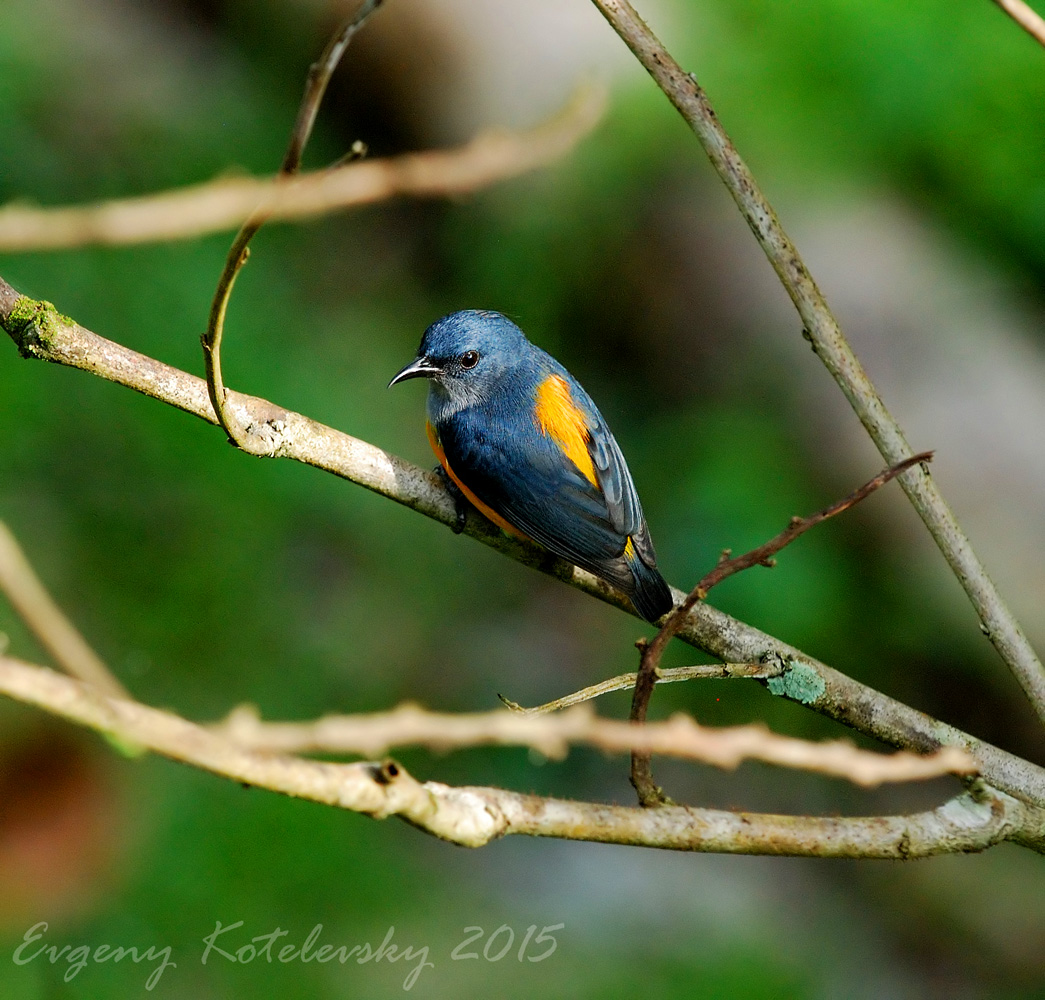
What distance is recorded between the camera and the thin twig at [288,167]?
117 cm

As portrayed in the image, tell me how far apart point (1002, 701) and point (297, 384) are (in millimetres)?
3909

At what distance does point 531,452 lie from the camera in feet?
12.5

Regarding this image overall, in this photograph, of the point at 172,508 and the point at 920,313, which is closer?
the point at 172,508

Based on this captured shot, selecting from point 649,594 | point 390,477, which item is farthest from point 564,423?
point 390,477

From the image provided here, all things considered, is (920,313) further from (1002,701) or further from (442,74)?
(442,74)

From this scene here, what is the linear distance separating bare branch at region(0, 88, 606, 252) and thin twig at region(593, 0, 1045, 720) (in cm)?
104

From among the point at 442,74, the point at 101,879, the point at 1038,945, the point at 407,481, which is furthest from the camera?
the point at 442,74

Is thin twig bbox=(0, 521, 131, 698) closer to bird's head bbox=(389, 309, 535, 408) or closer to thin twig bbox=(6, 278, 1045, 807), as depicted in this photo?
thin twig bbox=(6, 278, 1045, 807)

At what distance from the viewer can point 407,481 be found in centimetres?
282

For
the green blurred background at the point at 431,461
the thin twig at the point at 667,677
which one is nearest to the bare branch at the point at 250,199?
the thin twig at the point at 667,677

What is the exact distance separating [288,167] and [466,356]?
278 cm

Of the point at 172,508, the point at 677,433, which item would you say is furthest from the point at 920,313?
the point at 172,508

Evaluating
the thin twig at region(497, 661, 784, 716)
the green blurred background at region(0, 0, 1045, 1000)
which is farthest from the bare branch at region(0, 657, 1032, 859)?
the green blurred background at region(0, 0, 1045, 1000)

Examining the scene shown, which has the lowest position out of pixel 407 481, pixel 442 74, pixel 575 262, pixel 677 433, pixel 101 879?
pixel 101 879
